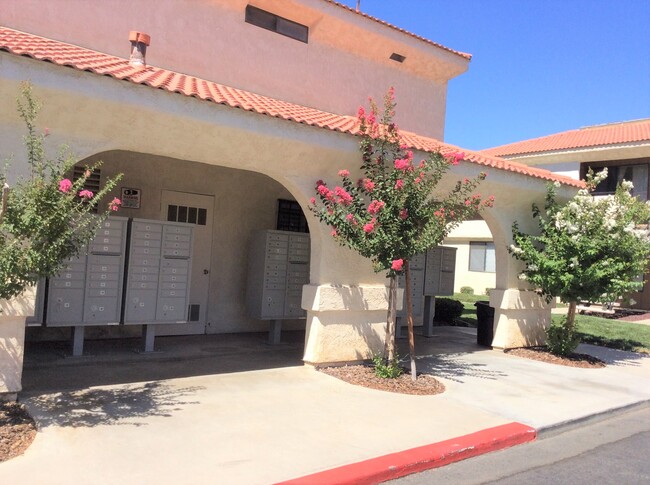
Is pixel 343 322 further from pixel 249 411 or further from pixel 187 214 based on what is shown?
pixel 187 214

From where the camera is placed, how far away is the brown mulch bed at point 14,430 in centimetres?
440

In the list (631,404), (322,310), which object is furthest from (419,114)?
(631,404)

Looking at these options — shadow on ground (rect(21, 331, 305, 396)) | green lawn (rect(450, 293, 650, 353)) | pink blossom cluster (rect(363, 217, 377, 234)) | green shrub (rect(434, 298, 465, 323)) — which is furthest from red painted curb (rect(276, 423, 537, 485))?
green shrub (rect(434, 298, 465, 323))

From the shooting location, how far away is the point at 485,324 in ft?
37.0

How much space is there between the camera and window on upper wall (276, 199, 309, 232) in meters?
11.3

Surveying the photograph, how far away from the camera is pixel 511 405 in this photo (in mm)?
6871

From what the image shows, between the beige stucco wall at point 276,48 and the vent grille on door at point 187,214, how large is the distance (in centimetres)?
→ 256

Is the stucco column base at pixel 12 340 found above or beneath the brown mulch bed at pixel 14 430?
above

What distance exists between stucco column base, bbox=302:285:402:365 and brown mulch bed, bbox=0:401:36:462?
379 cm

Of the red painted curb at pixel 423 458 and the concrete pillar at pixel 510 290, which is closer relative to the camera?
the red painted curb at pixel 423 458

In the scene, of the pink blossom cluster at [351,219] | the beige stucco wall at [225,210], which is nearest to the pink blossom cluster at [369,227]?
the pink blossom cluster at [351,219]

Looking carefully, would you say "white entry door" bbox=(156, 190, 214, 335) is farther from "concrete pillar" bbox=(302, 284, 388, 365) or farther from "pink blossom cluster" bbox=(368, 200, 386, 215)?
"pink blossom cluster" bbox=(368, 200, 386, 215)

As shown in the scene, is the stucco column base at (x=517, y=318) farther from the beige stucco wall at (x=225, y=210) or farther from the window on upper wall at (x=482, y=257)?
the window on upper wall at (x=482, y=257)

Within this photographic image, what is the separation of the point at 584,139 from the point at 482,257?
856 cm
